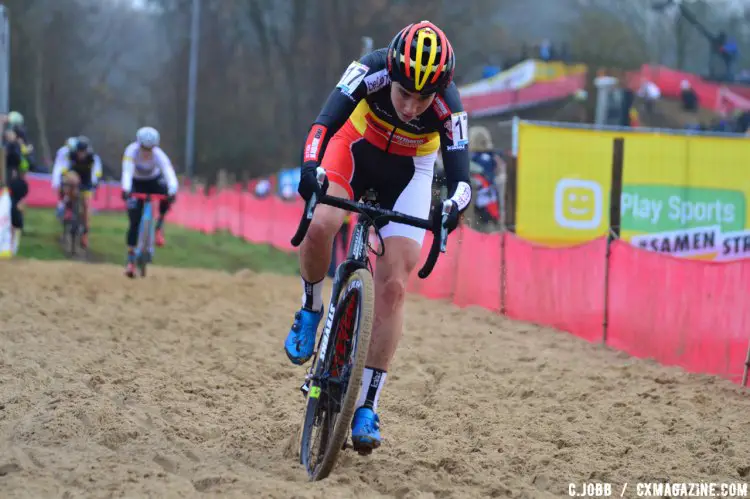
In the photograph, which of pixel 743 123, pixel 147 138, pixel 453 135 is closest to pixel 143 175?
pixel 147 138

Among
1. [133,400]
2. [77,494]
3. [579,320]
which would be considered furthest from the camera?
[579,320]

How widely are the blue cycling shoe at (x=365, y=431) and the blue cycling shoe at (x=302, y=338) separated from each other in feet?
1.97

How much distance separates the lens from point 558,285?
10.6 m

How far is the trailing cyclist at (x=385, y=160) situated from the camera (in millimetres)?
4719

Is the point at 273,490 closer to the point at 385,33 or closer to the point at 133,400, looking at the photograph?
the point at 133,400

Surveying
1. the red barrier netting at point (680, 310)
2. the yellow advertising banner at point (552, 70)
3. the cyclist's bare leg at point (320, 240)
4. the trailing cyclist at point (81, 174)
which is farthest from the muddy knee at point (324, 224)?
the yellow advertising banner at point (552, 70)

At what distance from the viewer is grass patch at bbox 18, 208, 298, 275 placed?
1811 cm

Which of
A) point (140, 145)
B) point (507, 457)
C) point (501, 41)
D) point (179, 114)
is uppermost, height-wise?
point (501, 41)

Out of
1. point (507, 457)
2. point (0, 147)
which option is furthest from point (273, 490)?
point (0, 147)

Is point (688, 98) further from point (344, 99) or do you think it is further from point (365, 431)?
point (365, 431)

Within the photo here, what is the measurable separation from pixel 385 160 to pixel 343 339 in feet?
3.26

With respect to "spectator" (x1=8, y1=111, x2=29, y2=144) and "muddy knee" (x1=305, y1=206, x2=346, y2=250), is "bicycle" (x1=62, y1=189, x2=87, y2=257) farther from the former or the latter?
"muddy knee" (x1=305, y1=206, x2=346, y2=250)

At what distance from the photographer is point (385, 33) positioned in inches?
1634

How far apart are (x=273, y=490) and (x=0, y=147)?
13.6 metres
